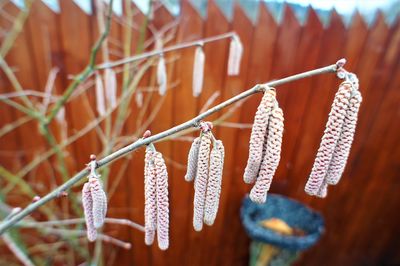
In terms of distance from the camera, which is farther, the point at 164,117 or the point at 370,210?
the point at 370,210

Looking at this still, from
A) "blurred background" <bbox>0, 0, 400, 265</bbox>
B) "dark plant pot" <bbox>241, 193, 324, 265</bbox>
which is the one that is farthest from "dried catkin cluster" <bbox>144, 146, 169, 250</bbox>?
"dark plant pot" <bbox>241, 193, 324, 265</bbox>

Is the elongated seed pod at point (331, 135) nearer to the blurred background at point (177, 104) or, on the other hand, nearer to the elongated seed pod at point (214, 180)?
the elongated seed pod at point (214, 180)

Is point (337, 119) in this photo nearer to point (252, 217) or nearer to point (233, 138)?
point (233, 138)

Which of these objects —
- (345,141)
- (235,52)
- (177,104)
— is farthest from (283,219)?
(345,141)

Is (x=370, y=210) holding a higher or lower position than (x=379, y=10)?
lower

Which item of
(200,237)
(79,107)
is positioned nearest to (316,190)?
(79,107)

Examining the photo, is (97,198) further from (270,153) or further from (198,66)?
(198,66)
